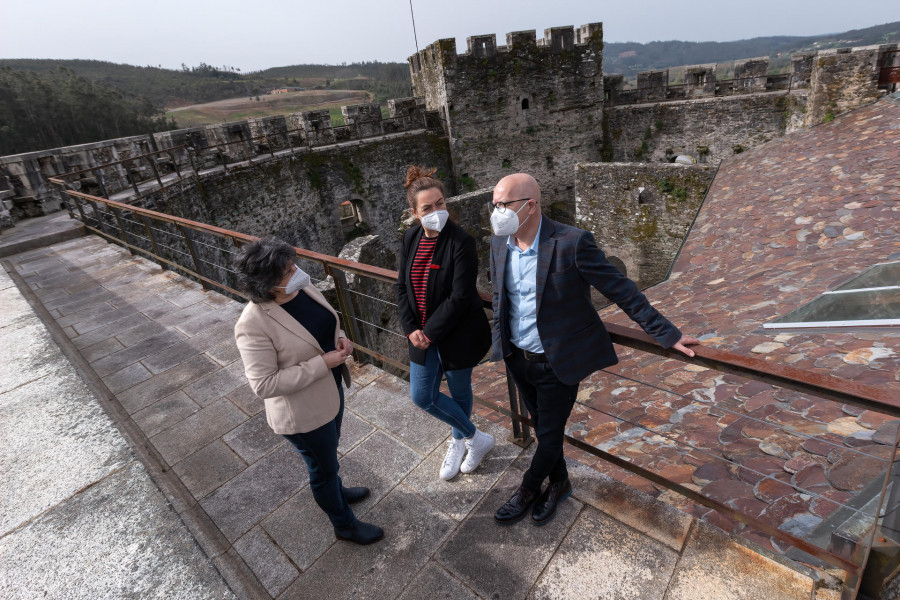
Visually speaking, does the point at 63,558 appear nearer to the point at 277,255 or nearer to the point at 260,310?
the point at 260,310

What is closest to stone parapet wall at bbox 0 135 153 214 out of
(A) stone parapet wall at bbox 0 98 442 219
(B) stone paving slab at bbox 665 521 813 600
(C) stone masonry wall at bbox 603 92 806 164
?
(A) stone parapet wall at bbox 0 98 442 219

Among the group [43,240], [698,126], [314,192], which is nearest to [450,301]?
[43,240]

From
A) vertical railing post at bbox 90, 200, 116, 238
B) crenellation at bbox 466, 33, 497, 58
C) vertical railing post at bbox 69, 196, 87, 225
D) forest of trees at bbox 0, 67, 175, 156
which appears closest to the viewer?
vertical railing post at bbox 90, 200, 116, 238

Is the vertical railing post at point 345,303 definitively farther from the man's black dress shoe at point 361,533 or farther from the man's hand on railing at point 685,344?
the man's hand on railing at point 685,344

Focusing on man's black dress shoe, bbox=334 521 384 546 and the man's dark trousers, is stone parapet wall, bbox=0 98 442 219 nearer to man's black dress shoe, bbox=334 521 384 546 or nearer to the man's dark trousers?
Result: man's black dress shoe, bbox=334 521 384 546

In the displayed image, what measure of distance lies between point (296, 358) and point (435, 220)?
0.89 m

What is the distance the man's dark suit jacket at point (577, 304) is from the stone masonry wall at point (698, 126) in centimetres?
1557

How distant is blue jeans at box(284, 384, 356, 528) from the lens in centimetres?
210

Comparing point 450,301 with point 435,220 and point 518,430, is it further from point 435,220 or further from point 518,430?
point 518,430

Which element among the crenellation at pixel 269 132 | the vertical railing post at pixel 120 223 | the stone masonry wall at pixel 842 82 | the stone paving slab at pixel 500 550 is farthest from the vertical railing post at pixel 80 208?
the stone masonry wall at pixel 842 82

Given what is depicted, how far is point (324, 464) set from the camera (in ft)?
7.06

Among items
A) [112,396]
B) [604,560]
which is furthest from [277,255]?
[112,396]

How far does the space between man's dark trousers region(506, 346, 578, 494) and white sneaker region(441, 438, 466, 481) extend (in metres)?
0.46

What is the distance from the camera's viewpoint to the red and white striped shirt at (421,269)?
93.8 inches
